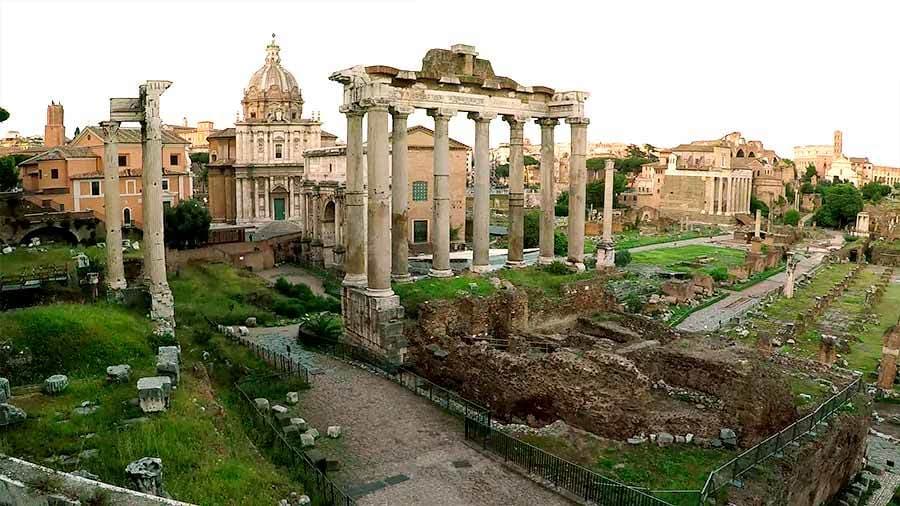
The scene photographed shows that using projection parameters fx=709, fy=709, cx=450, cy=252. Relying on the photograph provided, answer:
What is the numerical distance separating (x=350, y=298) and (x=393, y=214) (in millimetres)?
2763

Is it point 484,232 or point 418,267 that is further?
point 418,267

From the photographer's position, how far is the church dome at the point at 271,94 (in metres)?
54.7

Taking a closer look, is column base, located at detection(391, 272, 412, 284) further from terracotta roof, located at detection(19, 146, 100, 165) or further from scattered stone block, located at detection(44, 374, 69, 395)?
terracotta roof, located at detection(19, 146, 100, 165)

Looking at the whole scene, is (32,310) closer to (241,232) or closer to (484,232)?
(484,232)

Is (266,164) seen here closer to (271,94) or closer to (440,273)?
(271,94)

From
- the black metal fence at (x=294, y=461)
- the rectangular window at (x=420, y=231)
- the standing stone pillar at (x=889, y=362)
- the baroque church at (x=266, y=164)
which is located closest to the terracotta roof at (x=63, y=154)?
the baroque church at (x=266, y=164)

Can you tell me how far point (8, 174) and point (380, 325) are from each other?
102 feet

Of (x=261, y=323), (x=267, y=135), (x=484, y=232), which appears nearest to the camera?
(x=484, y=232)

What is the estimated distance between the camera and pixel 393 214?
20594 millimetres

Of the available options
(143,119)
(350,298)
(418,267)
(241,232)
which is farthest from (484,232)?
(241,232)

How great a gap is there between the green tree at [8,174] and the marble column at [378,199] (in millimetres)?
29931

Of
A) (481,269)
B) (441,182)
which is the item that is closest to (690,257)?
(481,269)

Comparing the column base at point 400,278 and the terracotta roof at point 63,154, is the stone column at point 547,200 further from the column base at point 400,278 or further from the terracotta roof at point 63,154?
the terracotta roof at point 63,154

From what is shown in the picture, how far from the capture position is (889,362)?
2317 cm
